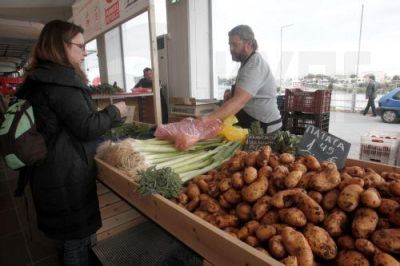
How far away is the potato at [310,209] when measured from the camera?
2.81ft

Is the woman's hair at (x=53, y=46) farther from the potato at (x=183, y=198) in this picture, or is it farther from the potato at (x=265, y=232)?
the potato at (x=265, y=232)

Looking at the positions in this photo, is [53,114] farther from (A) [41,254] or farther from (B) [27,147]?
(A) [41,254]

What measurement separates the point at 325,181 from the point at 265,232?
29cm

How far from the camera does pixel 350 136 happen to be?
20.6ft

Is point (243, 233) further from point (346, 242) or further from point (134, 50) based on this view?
point (134, 50)

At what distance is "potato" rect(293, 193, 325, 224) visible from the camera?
856mm

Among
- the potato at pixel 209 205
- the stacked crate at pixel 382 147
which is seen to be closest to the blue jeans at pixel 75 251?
the potato at pixel 209 205

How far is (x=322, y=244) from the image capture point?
0.78m

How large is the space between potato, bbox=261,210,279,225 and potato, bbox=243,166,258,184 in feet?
0.53

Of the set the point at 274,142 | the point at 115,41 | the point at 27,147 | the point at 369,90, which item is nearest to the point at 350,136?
the point at 369,90

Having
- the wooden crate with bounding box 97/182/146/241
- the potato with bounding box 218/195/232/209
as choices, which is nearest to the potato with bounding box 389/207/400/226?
the potato with bounding box 218/195/232/209

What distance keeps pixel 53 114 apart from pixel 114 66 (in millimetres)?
7775

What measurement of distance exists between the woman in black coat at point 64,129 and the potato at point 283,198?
0.92 m

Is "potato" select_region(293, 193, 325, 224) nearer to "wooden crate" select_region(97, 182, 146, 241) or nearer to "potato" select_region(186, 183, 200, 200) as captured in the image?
"potato" select_region(186, 183, 200, 200)
